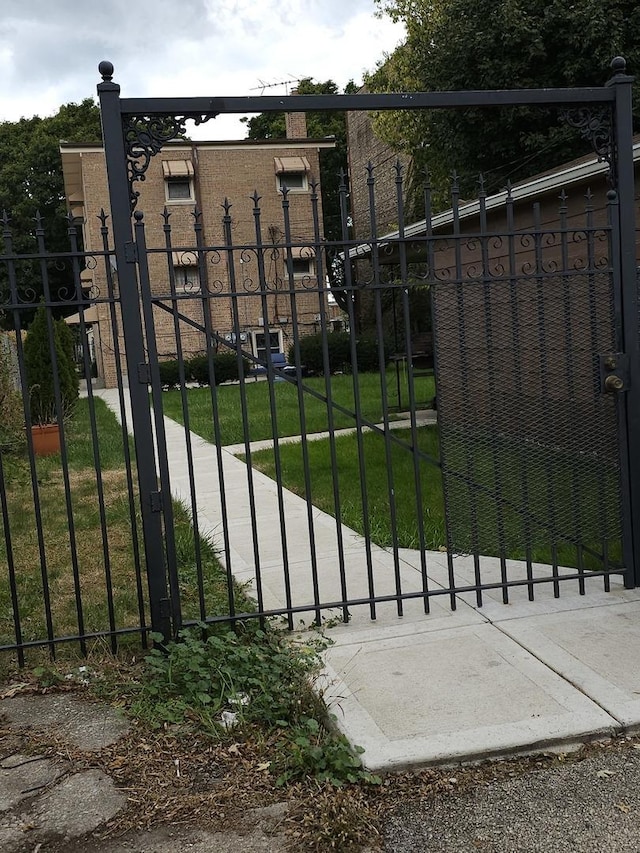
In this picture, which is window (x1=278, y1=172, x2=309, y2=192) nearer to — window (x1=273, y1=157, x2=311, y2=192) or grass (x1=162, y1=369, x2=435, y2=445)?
window (x1=273, y1=157, x2=311, y2=192)

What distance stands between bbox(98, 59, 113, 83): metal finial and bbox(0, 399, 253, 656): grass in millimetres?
1816

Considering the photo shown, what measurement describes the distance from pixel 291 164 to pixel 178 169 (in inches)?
155

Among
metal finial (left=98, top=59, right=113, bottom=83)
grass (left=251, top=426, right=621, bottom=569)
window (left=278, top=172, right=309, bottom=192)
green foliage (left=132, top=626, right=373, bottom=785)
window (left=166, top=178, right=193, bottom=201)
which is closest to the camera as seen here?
green foliage (left=132, top=626, right=373, bottom=785)

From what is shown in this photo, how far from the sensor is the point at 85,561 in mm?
6109

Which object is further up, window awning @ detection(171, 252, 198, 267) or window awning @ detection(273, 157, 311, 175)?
window awning @ detection(273, 157, 311, 175)

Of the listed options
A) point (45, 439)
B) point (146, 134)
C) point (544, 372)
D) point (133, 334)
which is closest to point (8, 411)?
point (45, 439)

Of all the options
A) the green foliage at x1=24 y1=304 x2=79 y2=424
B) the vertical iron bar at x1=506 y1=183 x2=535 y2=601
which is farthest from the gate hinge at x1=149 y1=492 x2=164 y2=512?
the green foliage at x1=24 y1=304 x2=79 y2=424

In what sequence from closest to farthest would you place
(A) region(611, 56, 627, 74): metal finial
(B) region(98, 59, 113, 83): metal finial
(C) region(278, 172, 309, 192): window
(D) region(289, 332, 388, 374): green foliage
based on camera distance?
(B) region(98, 59, 113, 83): metal finial, (A) region(611, 56, 627, 74): metal finial, (D) region(289, 332, 388, 374): green foliage, (C) region(278, 172, 309, 192): window

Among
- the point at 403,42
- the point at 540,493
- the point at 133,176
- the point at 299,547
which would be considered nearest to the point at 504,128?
the point at 403,42

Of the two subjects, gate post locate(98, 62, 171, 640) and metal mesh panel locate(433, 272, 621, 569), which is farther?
metal mesh panel locate(433, 272, 621, 569)

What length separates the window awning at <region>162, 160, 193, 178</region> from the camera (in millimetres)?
28328

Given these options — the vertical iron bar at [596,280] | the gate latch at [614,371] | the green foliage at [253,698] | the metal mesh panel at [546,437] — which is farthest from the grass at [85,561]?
the gate latch at [614,371]

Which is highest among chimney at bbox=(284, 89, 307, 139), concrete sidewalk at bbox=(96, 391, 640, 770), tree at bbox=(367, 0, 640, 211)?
chimney at bbox=(284, 89, 307, 139)

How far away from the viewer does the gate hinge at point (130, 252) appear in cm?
392
